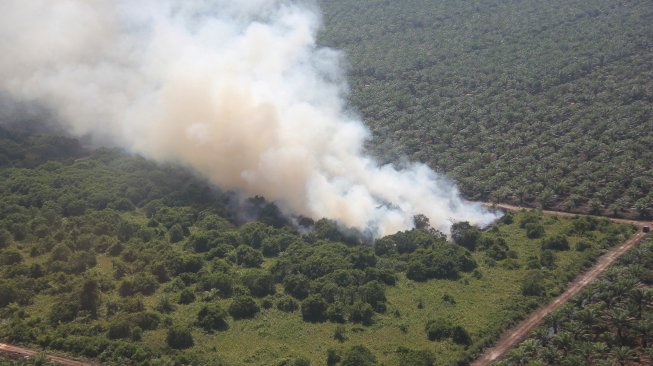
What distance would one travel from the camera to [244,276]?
208ft

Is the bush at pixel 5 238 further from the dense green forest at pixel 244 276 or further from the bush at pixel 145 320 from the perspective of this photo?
the bush at pixel 145 320

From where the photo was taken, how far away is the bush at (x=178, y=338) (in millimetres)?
52094

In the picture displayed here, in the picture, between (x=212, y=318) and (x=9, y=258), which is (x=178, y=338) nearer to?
(x=212, y=318)

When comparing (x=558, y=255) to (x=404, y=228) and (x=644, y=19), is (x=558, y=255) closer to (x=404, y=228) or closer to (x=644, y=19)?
(x=404, y=228)

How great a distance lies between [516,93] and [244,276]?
65.1 metres

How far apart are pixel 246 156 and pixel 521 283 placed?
33552mm

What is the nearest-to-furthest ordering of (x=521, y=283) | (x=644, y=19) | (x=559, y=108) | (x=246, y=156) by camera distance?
1. (x=521, y=283)
2. (x=246, y=156)
3. (x=559, y=108)
4. (x=644, y=19)

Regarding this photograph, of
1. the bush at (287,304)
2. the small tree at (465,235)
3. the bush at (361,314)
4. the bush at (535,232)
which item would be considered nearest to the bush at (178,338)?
the bush at (287,304)

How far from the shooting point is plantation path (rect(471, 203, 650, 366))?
169 feet

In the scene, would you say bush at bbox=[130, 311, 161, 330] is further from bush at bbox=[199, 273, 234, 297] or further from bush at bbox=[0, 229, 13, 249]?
bush at bbox=[0, 229, 13, 249]

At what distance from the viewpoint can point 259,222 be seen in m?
75.2

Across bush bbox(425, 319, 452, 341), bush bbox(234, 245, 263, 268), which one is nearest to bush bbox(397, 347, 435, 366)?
bush bbox(425, 319, 452, 341)

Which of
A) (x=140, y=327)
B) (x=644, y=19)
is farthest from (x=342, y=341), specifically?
(x=644, y=19)

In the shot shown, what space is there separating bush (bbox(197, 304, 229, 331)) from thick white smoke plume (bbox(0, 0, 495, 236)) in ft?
66.7
